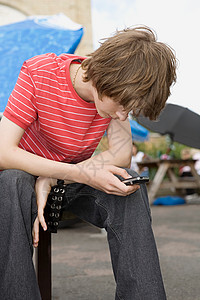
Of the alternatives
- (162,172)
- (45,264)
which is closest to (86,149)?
(45,264)

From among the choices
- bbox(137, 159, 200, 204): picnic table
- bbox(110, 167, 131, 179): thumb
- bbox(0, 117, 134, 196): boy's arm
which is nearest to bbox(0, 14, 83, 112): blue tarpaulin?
bbox(0, 117, 134, 196): boy's arm

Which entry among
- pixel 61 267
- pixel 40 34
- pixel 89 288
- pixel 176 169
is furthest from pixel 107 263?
pixel 176 169

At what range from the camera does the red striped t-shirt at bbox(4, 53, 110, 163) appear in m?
1.10

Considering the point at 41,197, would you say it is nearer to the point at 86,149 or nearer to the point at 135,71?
the point at 86,149

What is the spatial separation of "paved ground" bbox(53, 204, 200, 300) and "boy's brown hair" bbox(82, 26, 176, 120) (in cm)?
94

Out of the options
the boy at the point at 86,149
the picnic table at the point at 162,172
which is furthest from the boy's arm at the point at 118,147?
the picnic table at the point at 162,172

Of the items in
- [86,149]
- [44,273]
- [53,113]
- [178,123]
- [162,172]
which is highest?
[53,113]

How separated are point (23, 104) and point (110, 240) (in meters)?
0.48

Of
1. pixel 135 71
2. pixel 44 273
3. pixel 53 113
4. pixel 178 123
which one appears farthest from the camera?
pixel 178 123

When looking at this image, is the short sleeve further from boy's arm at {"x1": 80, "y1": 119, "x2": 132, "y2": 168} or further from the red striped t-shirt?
boy's arm at {"x1": 80, "y1": 119, "x2": 132, "y2": 168}

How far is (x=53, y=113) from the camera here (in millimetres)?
1151

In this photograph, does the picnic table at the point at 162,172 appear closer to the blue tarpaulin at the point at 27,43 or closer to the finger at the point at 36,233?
the blue tarpaulin at the point at 27,43

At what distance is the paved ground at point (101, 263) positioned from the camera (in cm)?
166

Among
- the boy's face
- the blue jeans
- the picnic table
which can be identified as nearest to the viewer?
the blue jeans
